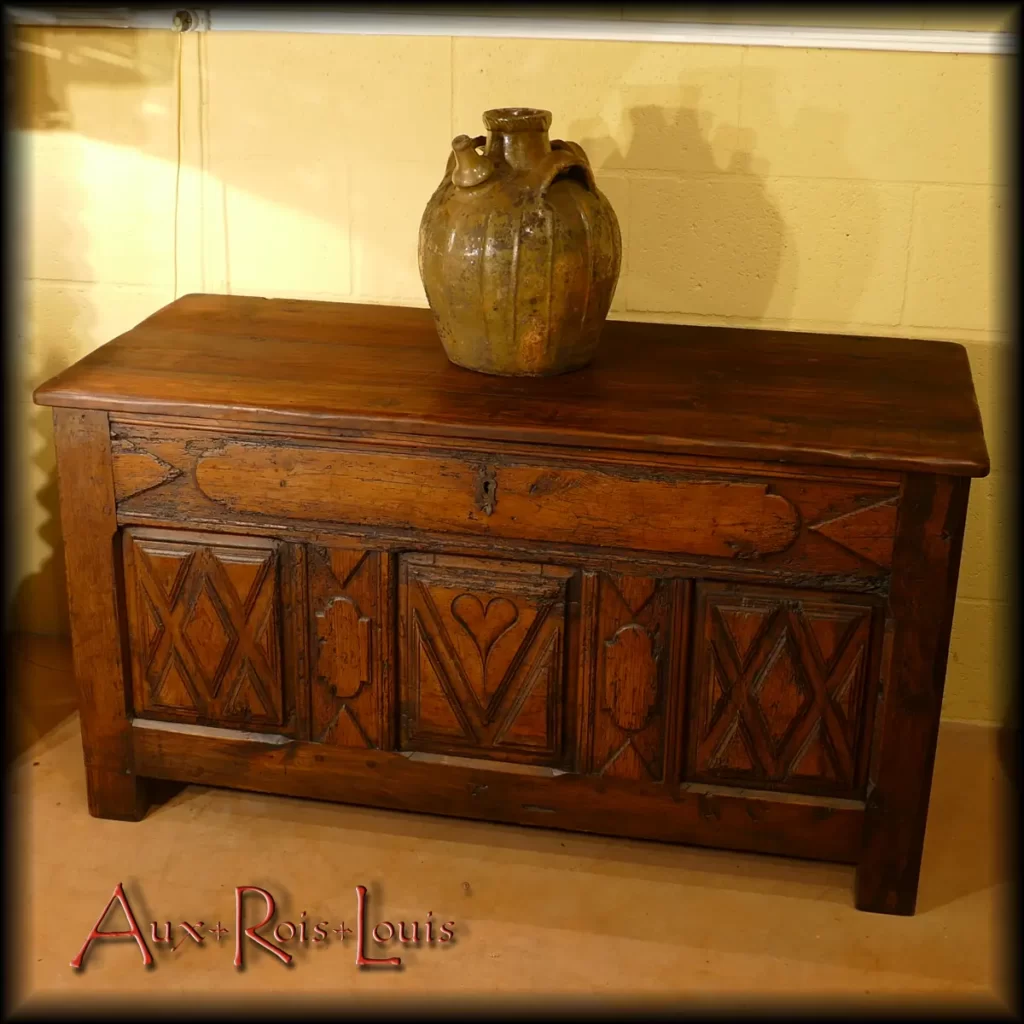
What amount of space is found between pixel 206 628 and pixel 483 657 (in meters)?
0.44

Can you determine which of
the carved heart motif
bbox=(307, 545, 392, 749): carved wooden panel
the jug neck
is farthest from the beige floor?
the jug neck

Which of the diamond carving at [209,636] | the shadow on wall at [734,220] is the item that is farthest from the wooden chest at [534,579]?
the shadow on wall at [734,220]

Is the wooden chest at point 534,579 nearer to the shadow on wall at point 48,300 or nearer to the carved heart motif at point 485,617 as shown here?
the carved heart motif at point 485,617

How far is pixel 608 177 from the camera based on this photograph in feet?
7.89

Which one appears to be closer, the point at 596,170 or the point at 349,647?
the point at 349,647

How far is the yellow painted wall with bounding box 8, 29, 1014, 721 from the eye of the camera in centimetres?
232

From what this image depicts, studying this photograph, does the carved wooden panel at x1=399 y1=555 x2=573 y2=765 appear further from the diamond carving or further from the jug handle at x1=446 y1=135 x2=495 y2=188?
Result: the jug handle at x1=446 y1=135 x2=495 y2=188

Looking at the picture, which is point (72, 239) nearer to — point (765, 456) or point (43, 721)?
point (43, 721)

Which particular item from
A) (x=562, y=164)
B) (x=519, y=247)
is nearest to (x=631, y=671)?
(x=519, y=247)

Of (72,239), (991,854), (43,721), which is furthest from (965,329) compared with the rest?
(43,721)

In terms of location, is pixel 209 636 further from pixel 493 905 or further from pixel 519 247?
pixel 519 247

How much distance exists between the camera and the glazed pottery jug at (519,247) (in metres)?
2.02

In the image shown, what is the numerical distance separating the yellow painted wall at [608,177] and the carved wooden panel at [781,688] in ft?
2.09

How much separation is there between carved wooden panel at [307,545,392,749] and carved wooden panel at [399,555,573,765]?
0.11ft
